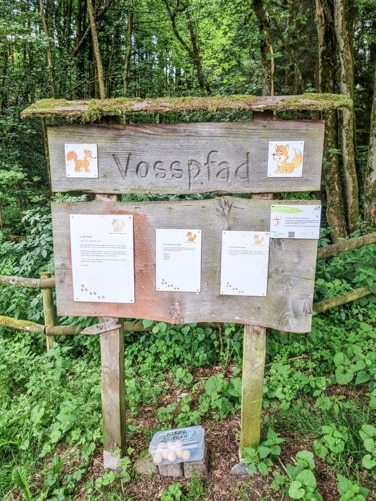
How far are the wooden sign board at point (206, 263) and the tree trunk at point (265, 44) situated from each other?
179 inches

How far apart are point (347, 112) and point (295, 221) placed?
4236 mm

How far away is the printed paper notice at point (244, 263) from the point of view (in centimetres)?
200

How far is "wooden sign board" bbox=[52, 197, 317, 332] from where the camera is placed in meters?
2.01

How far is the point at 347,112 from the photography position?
206 inches

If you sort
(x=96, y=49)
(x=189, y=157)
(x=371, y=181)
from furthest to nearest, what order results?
(x=96, y=49), (x=371, y=181), (x=189, y=157)

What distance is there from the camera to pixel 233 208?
2.00m

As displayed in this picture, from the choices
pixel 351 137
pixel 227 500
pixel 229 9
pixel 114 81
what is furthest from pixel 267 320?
pixel 114 81

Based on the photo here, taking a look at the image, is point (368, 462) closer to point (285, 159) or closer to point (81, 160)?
point (285, 159)

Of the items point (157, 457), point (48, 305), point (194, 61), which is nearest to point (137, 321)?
point (48, 305)

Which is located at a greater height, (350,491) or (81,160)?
(81,160)

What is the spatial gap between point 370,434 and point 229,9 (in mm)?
8042

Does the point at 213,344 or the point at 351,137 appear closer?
the point at 213,344

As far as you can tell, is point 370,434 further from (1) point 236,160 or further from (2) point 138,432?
(1) point 236,160

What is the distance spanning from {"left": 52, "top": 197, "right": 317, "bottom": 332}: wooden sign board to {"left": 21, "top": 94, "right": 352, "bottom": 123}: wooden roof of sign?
50 centimetres
